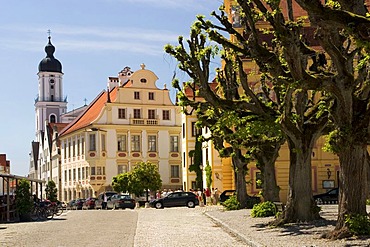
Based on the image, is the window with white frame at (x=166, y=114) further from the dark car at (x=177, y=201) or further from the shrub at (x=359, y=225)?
the shrub at (x=359, y=225)

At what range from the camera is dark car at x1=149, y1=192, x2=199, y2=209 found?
53.7 metres

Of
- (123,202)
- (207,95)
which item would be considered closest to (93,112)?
(123,202)

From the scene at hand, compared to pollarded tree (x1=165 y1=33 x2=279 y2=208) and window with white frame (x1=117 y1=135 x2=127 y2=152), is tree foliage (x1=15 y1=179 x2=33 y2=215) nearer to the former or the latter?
pollarded tree (x1=165 y1=33 x2=279 y2=208)

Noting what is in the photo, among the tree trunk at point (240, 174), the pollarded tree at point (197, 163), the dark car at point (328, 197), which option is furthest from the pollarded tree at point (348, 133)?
the pollarded tree at point (197, 163)

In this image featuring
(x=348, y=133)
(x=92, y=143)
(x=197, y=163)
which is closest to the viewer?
(x=348, y=133)

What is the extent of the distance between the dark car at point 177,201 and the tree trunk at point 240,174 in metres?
14.9

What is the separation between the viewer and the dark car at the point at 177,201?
176 ft

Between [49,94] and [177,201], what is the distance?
69592mm

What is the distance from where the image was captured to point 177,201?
54.0 m

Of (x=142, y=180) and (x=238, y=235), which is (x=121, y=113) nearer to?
(x=142, y=180)

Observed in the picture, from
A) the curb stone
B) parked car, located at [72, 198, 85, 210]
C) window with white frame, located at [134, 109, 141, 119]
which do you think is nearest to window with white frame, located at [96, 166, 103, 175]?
window with white frame, located at [134, 109, 141, 119]

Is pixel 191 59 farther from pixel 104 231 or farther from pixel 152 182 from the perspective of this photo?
pixel 152 182

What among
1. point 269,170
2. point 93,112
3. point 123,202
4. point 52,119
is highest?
point 52,119

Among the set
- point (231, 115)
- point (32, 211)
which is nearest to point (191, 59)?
point (231, 115)
